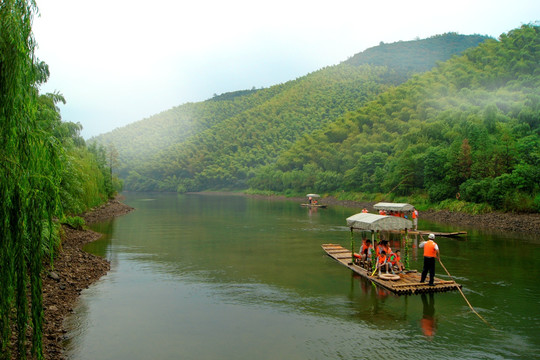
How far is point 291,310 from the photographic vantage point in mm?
14570

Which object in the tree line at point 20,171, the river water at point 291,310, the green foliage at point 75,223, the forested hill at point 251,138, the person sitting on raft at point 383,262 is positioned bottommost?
the river water at point 291,310

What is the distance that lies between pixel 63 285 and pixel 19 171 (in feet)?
34.7

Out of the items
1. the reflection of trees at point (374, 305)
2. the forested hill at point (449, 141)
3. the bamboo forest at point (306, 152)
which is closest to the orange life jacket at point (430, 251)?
the reflection of trees at point (374, 305)

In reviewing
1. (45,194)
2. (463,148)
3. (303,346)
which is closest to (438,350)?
(303,346)

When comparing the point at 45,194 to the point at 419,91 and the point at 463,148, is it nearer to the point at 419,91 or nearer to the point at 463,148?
the point at 463,148

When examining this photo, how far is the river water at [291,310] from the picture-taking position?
11.3 meters

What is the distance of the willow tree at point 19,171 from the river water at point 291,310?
3999 mm

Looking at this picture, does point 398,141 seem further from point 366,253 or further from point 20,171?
point 20,171

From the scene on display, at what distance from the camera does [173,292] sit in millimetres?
17031

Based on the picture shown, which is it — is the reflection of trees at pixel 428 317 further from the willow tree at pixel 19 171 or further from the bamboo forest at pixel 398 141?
the bamboo forest at pixel 398 141

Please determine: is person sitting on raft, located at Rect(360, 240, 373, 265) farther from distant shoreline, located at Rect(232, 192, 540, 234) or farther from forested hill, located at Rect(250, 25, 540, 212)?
forested hill, located at Rect(250, 25, 540, 212)

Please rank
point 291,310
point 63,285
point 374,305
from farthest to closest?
point 63,285
point 374,305
point 291,310

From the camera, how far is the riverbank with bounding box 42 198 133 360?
11.5m

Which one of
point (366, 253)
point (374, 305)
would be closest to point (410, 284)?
point (374, 305)
